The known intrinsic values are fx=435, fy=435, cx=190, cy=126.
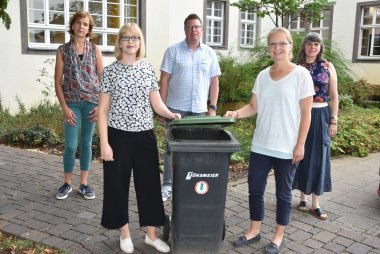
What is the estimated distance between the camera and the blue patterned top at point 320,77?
4250 mm

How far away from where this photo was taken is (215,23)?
15797mm

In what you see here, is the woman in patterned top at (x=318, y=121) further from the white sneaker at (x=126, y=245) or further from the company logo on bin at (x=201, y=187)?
the white sneaker at (x=126, y=245)

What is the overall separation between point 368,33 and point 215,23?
599cm

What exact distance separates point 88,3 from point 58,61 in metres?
7.81

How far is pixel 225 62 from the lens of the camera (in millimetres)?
10922

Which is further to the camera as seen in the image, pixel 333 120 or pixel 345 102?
pixel 345 102

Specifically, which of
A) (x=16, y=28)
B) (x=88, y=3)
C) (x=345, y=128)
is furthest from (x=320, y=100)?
(x=88, y=3)

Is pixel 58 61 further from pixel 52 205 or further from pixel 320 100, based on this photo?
pixel 320 100

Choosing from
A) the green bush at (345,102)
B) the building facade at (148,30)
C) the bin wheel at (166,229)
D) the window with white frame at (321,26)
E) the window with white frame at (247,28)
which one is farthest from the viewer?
the window with white frame at (321,26)

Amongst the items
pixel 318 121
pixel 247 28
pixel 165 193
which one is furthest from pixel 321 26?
pixel 165 193

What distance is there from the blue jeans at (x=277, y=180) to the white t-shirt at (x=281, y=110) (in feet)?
0.29

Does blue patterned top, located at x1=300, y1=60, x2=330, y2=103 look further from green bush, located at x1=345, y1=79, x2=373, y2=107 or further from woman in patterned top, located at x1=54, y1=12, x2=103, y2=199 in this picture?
green bush, located at x1=345, y1=79, x2=373, y2=107

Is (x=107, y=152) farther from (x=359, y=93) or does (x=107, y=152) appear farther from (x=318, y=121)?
(x=359, y=93)

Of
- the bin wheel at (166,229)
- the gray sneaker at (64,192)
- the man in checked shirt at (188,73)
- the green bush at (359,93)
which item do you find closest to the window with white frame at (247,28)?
the green bush at (359,93)
